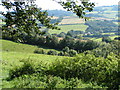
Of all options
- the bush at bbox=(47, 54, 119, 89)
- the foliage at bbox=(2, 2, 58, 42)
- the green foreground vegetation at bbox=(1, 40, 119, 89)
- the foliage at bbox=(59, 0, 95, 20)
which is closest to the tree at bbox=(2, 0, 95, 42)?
the foliage at bbox=(2, 2, 58, 42)

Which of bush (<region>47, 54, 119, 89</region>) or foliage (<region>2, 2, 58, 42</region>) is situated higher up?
foliage (<region>2, 2, 58, 42</region>)

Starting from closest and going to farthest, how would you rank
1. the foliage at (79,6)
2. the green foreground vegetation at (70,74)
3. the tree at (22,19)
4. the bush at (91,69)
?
the foliage at (79,6)
the tree at (22,19)
the green foreground vegetation at (70,74)
the bush at (91,69)

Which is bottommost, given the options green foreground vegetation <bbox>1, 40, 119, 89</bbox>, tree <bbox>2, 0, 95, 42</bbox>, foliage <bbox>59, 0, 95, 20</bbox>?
green foreground vegetation <bbox>1, 40, 119, 89</bbox>

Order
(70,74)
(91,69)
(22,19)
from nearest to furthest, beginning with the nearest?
(22,19) → (91,69) → (70,74)

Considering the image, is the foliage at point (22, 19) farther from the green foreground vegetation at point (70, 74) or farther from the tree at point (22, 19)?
the green foreground vegetation at point (70, 74)

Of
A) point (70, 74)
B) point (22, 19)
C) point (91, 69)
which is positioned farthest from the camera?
point (70, 74)

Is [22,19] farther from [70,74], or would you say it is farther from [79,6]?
[70,74]

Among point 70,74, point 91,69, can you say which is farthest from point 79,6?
point 70,74

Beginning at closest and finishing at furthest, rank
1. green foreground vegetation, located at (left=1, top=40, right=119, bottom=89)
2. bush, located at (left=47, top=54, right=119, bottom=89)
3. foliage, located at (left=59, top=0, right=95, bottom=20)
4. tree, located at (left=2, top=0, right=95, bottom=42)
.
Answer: foliage, located at (left=59, top=0, right=95, bottom=20) → tree, located at (left=2, top=0, right=95, bottom=42) → green foreground vegetation, located at (left=1, top=40, right=119, bottom=89) → bush, located at (left=47, top=54, right=119, bottom=89)

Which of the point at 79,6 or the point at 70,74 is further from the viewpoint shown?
the point at 70,74

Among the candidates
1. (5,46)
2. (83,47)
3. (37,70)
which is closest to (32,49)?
(5,46)

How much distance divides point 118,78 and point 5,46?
2870 inches

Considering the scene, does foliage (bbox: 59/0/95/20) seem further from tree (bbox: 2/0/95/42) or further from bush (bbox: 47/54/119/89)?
bush (bbox: 47/54/119/89)

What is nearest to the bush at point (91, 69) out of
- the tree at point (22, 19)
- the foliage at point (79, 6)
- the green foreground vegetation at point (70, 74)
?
the green foreground vegetation at point (70, 74)
